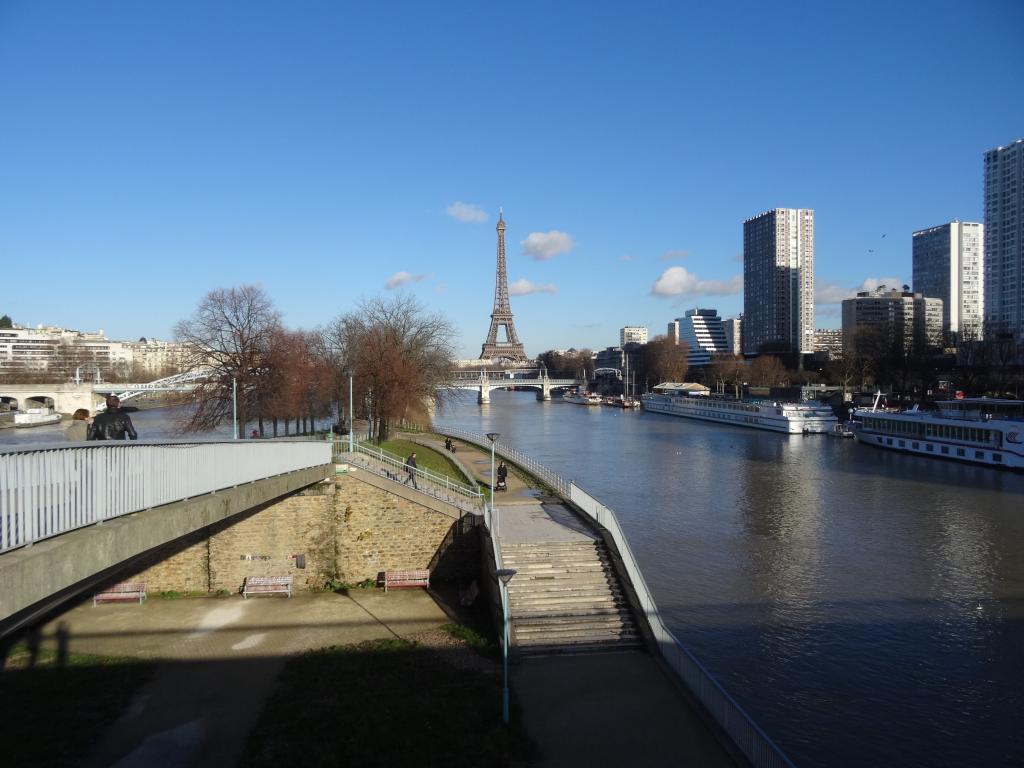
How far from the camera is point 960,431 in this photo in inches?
1758

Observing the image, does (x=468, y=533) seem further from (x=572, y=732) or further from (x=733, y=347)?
(x=733, y=347)

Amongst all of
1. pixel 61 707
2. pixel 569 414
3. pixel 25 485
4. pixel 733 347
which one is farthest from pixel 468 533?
pixel 733 347

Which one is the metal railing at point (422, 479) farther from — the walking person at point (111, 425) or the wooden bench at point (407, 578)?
the walking person at point (111, 425)

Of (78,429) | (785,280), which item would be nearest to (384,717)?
(78,429)

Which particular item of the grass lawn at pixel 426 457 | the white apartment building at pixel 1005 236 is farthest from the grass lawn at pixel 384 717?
the white apartment building at pixel 1005 236

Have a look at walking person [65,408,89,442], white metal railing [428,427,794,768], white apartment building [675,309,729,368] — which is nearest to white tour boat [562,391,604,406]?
white apartment building [675,309,729,368]

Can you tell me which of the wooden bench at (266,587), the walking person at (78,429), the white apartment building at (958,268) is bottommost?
the wooden bench at (266,587)

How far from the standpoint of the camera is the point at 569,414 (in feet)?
305

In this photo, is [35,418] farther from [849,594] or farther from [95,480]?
[849,594]

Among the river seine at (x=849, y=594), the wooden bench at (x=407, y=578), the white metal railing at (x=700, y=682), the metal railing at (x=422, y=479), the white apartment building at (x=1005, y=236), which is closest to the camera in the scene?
the white metal railing at (x=700, y=682)

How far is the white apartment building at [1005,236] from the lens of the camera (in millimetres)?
115812

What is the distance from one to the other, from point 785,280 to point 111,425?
16861cm

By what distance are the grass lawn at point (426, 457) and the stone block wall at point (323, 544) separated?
22.5ft

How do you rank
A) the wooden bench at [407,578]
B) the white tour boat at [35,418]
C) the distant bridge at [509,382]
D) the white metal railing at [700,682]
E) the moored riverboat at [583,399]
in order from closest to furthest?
the white metal railing at [700,682] → the wooden bench at [407,578] → the white tour boat at [35,418] → the distant bridge at [509,382] → the moored riverboat at [583,399]
